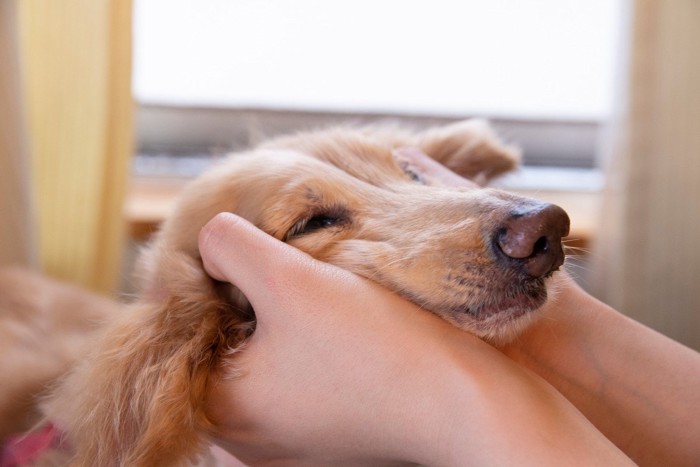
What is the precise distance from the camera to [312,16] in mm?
2309

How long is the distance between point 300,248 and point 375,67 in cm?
140

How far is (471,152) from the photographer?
4.99ft

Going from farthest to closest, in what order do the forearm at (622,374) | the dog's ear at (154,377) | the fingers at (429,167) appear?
1. the fingers at (429,167)
2. the forearm at (622,374)
3. the dog's ear at (154,377)

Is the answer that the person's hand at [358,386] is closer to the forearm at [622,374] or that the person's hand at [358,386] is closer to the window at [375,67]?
the forearm at [622,374]

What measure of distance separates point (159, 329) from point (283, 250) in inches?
8.6

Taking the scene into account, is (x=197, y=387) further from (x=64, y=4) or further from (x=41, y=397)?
(x=64, y=4)

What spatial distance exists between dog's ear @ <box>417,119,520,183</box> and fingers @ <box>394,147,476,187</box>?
0.38ft

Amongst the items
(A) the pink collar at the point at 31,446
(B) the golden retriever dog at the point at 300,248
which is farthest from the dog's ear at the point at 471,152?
(A) the pink collar at the point at 31,446

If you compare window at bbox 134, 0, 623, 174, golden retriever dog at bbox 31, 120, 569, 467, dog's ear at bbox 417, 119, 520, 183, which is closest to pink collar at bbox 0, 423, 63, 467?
golden retriever dog at bbox 31, 120, 569, 467

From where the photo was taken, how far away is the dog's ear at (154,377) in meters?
0.89

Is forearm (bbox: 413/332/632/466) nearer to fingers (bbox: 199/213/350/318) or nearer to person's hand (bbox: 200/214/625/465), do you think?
person's hand (bbox: 200/214/625/465)

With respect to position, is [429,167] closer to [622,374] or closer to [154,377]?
[622,374]

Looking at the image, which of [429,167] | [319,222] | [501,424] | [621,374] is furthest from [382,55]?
[501,424]

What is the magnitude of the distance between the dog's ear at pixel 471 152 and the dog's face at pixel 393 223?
0.18m
